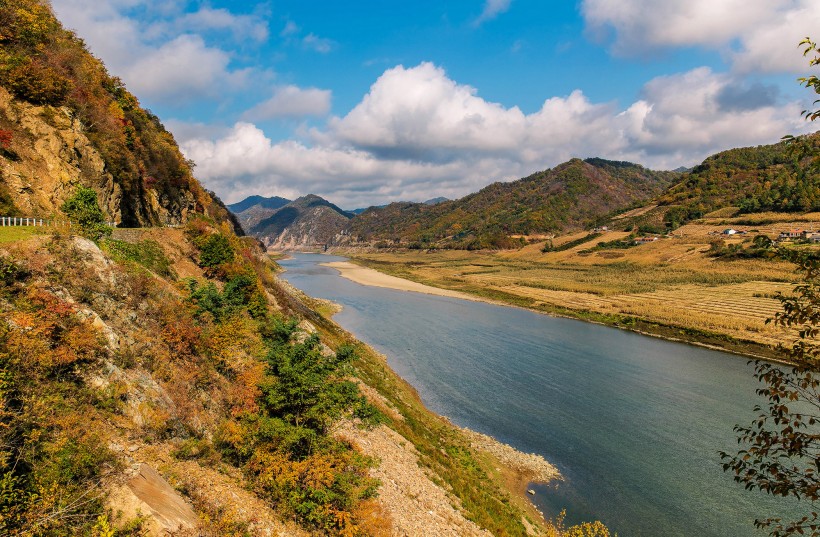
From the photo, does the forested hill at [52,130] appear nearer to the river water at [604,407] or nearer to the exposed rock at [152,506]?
the exposed rock at [152,506]

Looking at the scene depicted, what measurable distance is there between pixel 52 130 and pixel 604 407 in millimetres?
47186

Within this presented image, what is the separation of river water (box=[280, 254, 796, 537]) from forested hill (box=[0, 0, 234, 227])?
31.1 metres

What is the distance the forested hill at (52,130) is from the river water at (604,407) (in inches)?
1226

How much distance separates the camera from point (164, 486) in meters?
11.2

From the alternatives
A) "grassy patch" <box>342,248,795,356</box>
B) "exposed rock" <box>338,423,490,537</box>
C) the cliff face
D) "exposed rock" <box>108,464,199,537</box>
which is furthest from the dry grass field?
the cliff face

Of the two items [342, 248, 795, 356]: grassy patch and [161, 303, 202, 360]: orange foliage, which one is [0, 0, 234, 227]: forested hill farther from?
[342, 248, 795, 356]: grassy patch

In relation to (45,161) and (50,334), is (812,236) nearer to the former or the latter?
(50,334)

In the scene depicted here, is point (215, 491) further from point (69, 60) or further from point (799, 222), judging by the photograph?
point (799, 222)

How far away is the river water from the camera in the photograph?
2392 centimetres

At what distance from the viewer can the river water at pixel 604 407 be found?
23.9 m

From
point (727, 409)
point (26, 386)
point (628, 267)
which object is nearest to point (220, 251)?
point (26, 386)

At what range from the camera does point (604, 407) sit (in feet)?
121

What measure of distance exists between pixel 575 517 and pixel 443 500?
8.75m

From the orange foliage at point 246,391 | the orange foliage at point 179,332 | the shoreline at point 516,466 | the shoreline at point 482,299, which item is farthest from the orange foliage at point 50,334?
the shoreline at point 482,299
